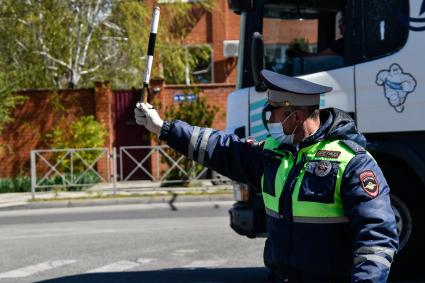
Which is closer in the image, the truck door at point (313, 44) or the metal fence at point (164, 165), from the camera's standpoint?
the truck door at point (313, 44)

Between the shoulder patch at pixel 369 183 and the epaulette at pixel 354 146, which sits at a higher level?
the epaulette at pixel 354 146

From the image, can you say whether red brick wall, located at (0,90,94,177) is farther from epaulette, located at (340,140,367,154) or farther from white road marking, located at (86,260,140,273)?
epaulette, located at (340,140,367,154)

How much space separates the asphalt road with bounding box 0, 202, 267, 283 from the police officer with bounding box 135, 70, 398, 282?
430 centimetres

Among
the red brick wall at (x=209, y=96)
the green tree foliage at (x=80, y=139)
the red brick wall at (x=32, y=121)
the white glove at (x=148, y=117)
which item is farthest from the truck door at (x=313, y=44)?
the red brick wall at (x=32, y=121)

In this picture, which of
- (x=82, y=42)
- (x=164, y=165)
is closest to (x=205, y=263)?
(x=164, y=165)

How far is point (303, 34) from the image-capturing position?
7355 mm

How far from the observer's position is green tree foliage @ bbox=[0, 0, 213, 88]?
819 inches

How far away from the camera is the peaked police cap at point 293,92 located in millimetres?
3160

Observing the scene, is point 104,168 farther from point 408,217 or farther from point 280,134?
point 280,134

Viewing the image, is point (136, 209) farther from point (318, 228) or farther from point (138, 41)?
point (318, 228)

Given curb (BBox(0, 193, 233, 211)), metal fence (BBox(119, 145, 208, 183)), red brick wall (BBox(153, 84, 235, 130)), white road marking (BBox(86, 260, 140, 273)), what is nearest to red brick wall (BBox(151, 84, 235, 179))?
red brick wall (BBox(153, 84, 235, 130))

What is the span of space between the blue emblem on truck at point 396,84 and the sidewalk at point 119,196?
9.71m

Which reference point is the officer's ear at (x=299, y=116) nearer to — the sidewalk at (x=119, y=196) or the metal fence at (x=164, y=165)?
the sidewalk at (x=119, y=196)

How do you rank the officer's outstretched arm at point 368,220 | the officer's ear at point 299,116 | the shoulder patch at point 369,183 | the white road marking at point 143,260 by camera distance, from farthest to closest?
the white road marking at point 143,260 < the officer's ear at point 299,116 < the shoulder patch at point 369,183 < the officer's outstretched arm at point 368,220
